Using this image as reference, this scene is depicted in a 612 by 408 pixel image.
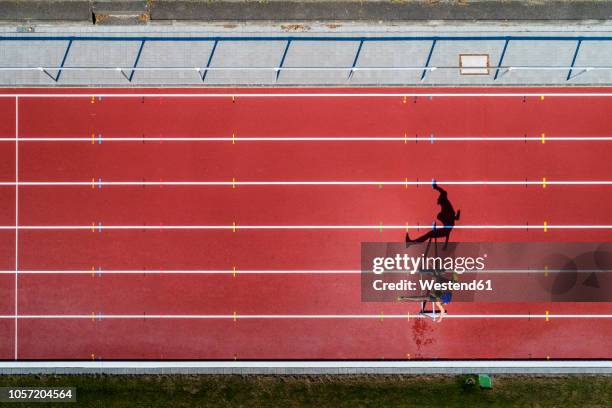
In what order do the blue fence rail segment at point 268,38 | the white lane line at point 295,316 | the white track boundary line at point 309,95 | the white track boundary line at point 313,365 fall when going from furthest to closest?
the blue fence rail segment at point 268,38 → the white track boundary line at point 309,95 → the white lane line at point 295,316 → the white track boundary line at point 313,365

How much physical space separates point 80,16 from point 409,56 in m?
8.06

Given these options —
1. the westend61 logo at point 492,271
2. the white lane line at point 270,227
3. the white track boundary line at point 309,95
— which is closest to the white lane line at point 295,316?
the westend61 logo at point 492,271

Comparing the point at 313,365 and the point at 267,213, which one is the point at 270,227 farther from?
the point at 313,365

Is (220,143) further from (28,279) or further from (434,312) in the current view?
(434,312)

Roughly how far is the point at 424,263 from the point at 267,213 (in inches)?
156

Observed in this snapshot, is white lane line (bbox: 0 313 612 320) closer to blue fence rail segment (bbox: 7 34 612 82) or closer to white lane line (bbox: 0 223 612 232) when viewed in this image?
white lane line (bbox: 0 223 612 232)

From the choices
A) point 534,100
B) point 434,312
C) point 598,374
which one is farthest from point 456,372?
point 534,100

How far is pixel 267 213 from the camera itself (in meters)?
9.62

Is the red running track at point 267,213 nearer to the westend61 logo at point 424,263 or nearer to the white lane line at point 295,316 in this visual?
the white lane line at point 295,316

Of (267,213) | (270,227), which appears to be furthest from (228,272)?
(267,213)

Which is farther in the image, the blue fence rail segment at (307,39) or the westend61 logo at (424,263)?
the blue fence rail segment at (307,39)

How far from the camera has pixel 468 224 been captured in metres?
9.55

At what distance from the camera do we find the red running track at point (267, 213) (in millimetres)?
9508

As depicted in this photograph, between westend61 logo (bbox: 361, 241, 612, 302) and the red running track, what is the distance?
26 cm
